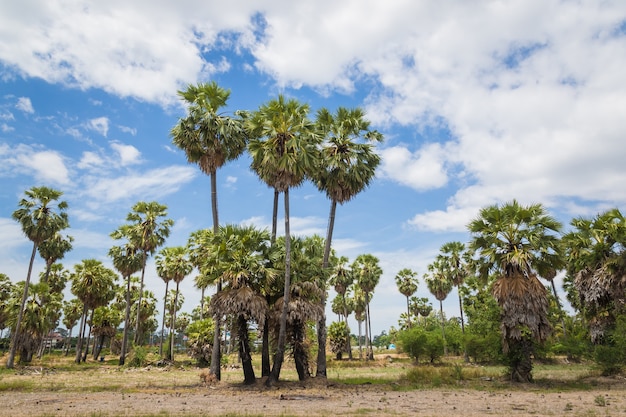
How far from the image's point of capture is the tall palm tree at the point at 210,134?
22797 mm

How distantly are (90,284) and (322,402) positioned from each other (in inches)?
1455

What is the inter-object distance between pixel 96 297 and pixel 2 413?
3523cm

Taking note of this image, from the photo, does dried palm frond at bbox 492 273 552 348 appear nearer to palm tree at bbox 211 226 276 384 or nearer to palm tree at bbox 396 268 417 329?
palm tree at bbox 211 226 276 384

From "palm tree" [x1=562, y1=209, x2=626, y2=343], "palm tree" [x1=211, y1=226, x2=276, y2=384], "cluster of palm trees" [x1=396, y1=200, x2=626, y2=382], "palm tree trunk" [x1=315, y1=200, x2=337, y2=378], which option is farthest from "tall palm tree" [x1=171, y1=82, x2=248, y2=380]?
"palm tree" [x1=562, y1=209, x2=626, y2=343]

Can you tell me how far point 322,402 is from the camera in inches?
581

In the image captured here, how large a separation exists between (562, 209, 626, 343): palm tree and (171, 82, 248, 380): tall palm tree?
19482 millimetres

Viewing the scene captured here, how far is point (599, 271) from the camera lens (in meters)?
22.9

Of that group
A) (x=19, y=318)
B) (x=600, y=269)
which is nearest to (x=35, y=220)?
(x=19, y=318)

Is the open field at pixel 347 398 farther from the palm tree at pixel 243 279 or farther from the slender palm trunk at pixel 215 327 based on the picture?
the palm tree at pixel 243 279

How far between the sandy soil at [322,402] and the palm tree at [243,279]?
2.86m

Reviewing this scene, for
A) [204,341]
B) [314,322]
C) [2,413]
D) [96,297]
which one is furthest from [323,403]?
[96,297]

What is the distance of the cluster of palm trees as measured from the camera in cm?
1964

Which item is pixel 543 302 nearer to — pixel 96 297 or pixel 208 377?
pixel 208 377

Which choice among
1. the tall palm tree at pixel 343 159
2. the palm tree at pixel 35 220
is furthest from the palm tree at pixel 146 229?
the tall palm tree at pixel 343 159
